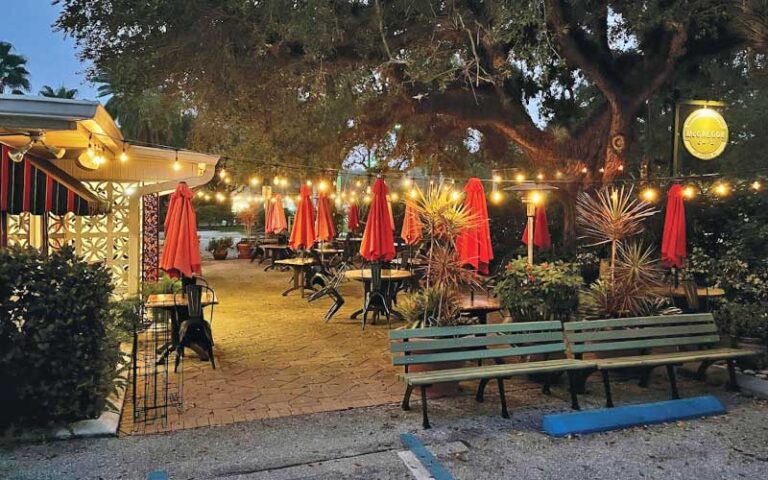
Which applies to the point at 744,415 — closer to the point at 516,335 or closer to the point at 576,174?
the point at 516,335

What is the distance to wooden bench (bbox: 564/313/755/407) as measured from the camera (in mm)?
5219

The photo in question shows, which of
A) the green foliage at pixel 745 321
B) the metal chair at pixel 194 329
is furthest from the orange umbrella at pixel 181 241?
the green foliage at pixel 745 321

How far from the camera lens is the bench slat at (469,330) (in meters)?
4.93

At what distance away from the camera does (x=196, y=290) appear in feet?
21.3

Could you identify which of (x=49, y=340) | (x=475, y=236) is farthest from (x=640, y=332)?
(x=49, y=340)

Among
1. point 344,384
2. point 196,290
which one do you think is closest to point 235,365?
point 196,290

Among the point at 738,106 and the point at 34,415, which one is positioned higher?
the point at 738,106

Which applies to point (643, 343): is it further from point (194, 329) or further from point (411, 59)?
point (411, 59)

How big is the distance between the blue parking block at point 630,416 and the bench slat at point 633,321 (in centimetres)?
80

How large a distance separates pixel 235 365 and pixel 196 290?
0.99 m

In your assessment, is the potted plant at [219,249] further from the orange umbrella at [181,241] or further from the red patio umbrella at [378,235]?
the orange umbrella at [181,241]

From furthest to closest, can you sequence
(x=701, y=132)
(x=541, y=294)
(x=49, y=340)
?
(x=701, y=132), (x=541, y=294), (x=49, y=340)

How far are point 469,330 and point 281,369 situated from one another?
2.43m

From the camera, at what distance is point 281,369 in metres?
6.38
